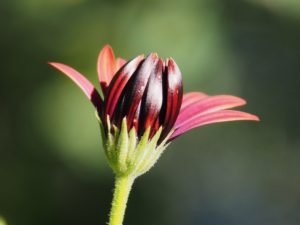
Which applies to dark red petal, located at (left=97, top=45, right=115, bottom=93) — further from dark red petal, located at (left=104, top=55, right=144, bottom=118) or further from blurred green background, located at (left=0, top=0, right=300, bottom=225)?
blurred green background, located at (left=0, top=0, right=300, bottom=225)

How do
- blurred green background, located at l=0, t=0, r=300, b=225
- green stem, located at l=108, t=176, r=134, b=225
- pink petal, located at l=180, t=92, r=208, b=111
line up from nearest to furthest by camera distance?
1. green stem, located at l=108, t=176, r=134, b=225
2. pink petal, located at l=180, t=92, r=208, b=111
3. blurred green background, located at l=0, t=0, r=300, b=225

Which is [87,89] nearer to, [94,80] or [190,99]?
[190,99]

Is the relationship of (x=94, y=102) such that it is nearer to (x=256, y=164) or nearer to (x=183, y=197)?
(x=183, y=197)

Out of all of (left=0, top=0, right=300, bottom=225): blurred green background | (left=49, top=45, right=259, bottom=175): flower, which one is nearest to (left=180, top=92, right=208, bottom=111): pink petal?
(left=49, top=45, right=259, bottom=175): flower

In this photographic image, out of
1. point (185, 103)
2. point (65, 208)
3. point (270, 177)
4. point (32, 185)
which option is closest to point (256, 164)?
point (270, 177)

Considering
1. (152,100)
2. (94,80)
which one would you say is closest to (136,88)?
(152,100)

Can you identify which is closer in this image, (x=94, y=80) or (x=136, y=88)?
(x=136, y=88)

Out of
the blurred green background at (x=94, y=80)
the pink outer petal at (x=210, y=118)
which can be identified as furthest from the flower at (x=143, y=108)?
the blurred green background at (x=94, y=80)
